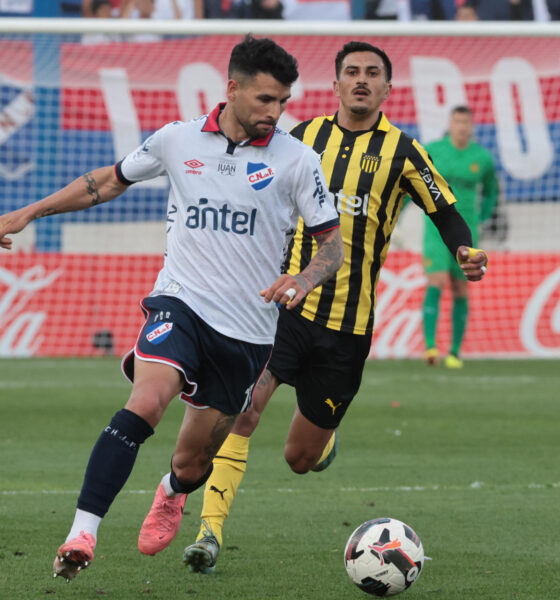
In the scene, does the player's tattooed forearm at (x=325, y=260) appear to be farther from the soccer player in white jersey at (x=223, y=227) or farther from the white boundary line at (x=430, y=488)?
the white boundary line at (x=430, y=488)

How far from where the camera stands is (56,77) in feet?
46.8

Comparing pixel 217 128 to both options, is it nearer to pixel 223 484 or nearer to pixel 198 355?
pixel 198 355

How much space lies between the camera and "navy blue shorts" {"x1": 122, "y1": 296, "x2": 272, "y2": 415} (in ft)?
14.5

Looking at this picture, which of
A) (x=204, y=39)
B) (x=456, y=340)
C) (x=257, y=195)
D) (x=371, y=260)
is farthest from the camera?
(x=204, y=39)

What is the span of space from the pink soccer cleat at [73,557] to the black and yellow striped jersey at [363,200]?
7.29 ft

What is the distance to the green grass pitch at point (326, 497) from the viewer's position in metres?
4.66

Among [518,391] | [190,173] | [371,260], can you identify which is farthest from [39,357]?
[190,173]

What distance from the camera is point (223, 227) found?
14.9ft

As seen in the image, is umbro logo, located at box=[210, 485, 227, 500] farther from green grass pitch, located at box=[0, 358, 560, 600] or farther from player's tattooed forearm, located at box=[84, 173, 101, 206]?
player's tattooed forearm, located at box=[84, 173, 101, 206]

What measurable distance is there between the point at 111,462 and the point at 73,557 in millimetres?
391

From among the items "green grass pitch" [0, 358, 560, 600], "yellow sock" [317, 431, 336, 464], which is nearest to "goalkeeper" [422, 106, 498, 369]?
"green grass pitch" [0, 358, 560, 600]

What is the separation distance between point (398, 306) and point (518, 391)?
2.75 m

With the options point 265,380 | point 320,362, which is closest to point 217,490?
point 265,380

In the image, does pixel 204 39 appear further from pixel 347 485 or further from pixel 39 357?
pixel 347 485
